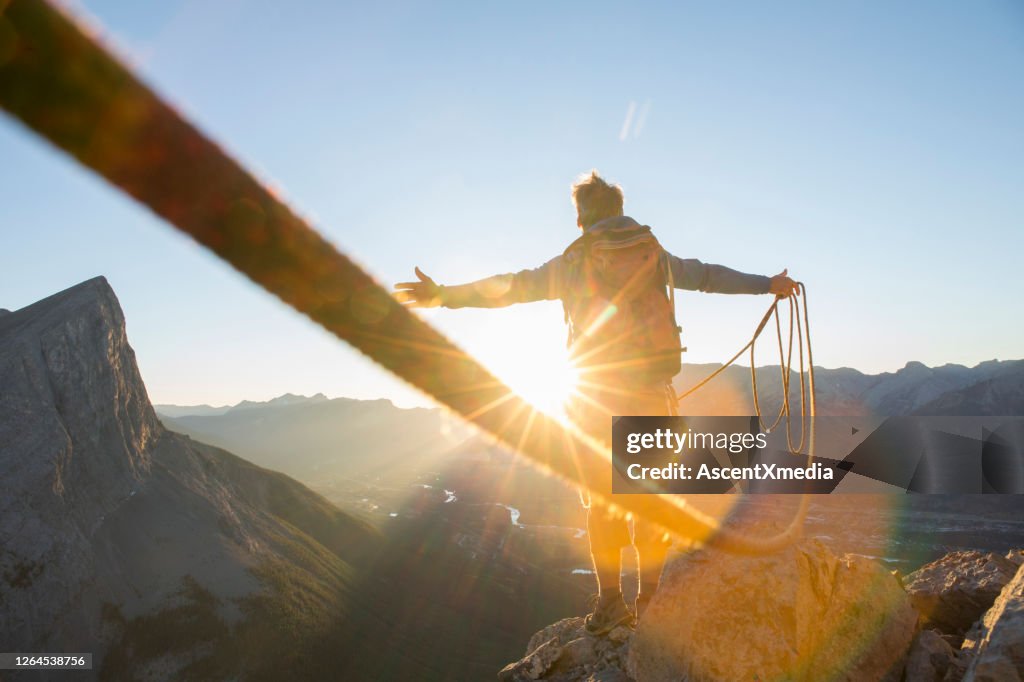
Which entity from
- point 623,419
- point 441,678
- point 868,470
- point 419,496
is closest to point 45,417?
point 441,678

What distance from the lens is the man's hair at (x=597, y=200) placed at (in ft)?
18.0

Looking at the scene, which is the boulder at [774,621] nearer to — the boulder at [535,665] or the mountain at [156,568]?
the boulder at [535,665]

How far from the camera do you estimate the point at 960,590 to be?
18.2 feet

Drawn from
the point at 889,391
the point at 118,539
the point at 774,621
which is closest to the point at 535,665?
the point at 774,621

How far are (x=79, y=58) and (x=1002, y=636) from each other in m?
4.64

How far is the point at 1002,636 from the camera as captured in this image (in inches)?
114

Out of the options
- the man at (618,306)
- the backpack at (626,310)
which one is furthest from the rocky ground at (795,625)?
the backpack at (626,310)

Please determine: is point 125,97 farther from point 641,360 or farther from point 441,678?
point 441,678

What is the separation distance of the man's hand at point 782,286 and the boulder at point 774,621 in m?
2.54

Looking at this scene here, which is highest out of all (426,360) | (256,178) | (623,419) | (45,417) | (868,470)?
(256,178)

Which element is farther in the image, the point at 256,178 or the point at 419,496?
the point at 419,496

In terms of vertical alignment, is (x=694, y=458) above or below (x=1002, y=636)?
above

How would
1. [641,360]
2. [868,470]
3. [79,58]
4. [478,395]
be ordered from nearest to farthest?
[79,58] < [478,395] < [641,360] < [868,470]

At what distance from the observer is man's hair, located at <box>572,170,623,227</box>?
5487 mm
